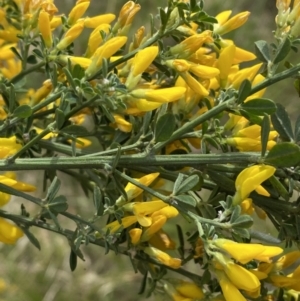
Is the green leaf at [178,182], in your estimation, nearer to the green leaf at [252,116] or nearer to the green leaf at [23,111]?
the green leaf at [252,116]

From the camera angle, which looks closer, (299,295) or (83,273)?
(299,295)

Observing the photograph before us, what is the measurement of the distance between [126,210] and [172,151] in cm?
13

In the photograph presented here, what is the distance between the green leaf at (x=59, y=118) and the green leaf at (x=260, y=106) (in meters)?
0.24

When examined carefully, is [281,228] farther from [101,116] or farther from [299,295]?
[101,116]

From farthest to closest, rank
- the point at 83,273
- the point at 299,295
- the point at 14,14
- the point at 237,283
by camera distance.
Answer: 1. the point at 83,273
2. the point at 14,14
3. the point at 299,295
4. the point at 237,283

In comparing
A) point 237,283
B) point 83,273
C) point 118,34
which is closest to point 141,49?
point 118,34

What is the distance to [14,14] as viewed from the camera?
878mm

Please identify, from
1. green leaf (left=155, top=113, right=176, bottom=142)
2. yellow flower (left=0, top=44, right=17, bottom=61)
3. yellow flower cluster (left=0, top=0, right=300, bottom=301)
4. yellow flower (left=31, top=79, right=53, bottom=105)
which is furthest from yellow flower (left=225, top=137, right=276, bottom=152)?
yellow flower (left=0, top=44, right=17, bottom=61)

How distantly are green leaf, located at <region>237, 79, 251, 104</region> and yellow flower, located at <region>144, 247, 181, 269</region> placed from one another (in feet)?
0.79

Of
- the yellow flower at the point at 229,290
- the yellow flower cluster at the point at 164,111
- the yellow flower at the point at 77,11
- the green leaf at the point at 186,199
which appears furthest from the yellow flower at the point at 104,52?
the yellow flower at the point at 229,290

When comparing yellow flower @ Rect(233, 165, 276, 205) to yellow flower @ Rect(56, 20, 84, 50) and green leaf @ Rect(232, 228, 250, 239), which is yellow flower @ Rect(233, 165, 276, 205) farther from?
yellow flower @ Rect(56, 20, 84, 50)

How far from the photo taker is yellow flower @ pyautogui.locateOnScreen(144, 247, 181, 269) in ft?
2.41

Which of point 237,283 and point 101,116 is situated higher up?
point 101,116

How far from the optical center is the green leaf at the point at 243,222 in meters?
0.62
